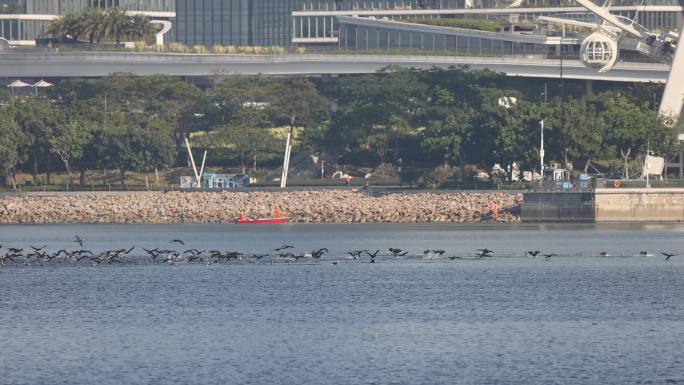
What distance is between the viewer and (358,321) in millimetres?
68938

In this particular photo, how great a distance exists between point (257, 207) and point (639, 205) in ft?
111

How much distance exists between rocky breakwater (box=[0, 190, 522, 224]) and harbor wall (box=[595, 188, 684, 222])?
8180 millimetres

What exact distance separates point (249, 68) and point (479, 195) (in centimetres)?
6151

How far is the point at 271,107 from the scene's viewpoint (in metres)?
173

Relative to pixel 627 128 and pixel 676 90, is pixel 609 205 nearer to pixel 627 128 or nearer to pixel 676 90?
pixel 627 128

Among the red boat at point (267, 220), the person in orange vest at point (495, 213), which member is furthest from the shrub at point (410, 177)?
the person in orange vest at point (495, 213)

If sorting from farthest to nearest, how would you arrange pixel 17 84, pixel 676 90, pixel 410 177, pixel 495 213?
pixel 17 84 < pixel 410 177 < pixel 676 90 < pixel 495 213

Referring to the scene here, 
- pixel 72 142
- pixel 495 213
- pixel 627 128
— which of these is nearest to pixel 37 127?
pixel 72 142

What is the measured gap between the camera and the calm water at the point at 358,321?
186 ft

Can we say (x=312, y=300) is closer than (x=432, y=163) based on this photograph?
Yes

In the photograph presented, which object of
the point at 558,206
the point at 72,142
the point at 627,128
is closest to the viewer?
the point at 558,206

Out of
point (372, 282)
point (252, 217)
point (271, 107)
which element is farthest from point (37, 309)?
point (271, 107)

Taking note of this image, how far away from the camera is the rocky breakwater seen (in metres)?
136

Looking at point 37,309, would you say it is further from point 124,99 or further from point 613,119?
point 124,99
